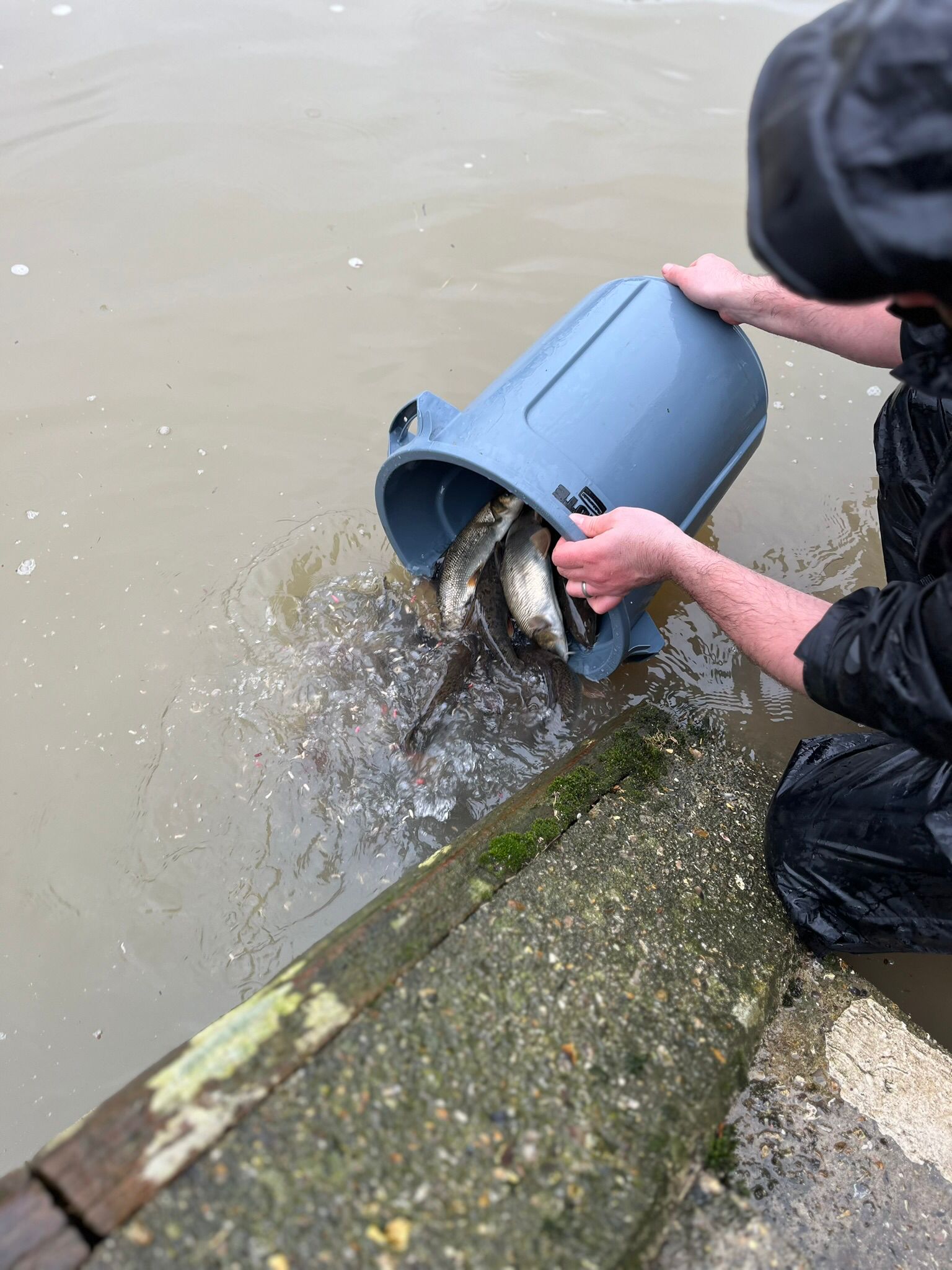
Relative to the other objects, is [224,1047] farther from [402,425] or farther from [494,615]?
[402,425]

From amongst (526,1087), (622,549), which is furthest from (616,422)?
(526,1087)

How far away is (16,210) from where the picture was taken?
14.4 ft

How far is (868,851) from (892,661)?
74cm

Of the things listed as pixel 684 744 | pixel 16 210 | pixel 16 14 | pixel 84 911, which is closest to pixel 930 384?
pixel 684 744

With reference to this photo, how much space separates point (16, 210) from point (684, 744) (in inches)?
169

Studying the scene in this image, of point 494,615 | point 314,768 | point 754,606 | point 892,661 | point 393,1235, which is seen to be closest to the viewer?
point 393,1235

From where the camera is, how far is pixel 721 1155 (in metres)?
1.73

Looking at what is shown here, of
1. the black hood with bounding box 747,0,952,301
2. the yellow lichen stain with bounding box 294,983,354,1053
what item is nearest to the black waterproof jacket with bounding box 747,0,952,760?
the black hood with bounding box 747,0,952,301

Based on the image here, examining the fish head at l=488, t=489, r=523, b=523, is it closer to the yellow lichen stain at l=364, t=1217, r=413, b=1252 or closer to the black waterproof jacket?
the black waterproof jacket

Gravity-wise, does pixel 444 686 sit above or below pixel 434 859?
below

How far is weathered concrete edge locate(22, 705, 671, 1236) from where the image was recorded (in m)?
1.39

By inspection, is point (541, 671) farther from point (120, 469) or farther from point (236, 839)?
point (120, 469)

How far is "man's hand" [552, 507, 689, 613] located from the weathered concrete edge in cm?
59

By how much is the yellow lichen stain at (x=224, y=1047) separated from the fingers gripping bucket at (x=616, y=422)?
1369 millimetres
